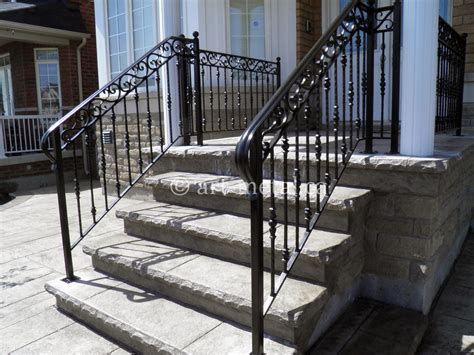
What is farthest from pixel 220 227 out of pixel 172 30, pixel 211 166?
pixel 172 30

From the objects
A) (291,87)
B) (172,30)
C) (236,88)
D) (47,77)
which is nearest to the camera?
(291,87)

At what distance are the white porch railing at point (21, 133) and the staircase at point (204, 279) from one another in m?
5.48

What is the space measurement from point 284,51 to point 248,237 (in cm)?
343

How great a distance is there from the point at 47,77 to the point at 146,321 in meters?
8.33

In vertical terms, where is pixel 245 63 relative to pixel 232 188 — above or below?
above

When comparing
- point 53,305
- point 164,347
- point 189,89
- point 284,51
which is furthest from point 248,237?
point 284,51

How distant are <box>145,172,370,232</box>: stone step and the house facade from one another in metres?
5.35

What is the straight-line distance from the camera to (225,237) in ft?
7.80

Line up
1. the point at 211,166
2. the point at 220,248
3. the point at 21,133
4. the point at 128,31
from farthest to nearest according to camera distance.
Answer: the point at 21,133 → the point at 128,31 → the point at 211,166 → the point at 220,248

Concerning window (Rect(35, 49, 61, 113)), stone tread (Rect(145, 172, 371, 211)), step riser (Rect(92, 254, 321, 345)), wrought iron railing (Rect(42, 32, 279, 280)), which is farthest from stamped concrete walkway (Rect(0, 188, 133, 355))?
window (Rect(35, 49, 61, 113))

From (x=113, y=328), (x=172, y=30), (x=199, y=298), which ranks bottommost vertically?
(x=113, y=328)

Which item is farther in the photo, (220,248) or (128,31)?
(128,31)

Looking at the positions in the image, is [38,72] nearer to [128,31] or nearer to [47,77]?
[47,77]

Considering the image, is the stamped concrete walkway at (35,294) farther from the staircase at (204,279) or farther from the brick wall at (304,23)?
the brick wall at (304,23)
